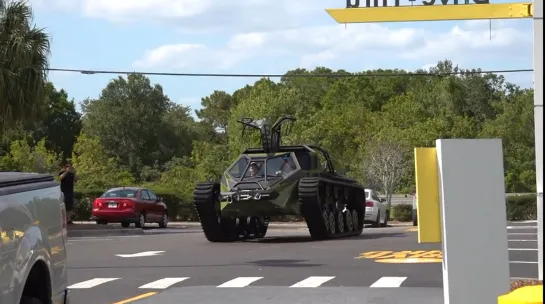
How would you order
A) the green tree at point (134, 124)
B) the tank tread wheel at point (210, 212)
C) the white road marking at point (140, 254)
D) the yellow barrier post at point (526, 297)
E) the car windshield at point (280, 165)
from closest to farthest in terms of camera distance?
the yellow barrier post at point (526, 297) → the white road marking at point (140, 254) → the tank tread wheel at point (210, 212) → the car windshield at point (280, 165) → the green tree at point (134, 124)

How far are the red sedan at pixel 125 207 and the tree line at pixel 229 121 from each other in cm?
339

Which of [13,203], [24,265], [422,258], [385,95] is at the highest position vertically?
[385,95]

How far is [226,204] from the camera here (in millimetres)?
21031

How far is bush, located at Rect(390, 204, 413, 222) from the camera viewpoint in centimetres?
4128

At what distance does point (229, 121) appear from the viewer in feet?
209

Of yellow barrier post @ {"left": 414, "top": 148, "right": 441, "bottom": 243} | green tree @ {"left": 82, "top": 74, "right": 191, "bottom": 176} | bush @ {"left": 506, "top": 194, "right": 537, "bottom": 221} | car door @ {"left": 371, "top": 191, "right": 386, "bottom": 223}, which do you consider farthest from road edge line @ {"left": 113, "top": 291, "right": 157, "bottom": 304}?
green tree @ {"left": 82, "top": 74, "right": 191, "bottom": 176}

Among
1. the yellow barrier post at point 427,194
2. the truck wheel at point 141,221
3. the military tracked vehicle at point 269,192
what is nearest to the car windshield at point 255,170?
the military tracked vehicle at point 269,192

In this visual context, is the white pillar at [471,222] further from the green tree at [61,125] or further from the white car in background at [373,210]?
the green tree at [61,125]

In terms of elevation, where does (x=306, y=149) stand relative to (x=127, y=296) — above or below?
above

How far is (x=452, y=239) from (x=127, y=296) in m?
Result: 4.89

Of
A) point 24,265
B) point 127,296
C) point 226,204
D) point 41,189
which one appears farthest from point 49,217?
point 226,204

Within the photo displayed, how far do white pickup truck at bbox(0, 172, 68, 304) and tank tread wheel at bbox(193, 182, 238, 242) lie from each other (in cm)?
1365

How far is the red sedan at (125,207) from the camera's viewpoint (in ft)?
100

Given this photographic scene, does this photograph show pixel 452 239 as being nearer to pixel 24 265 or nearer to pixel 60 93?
pixel 24 265
